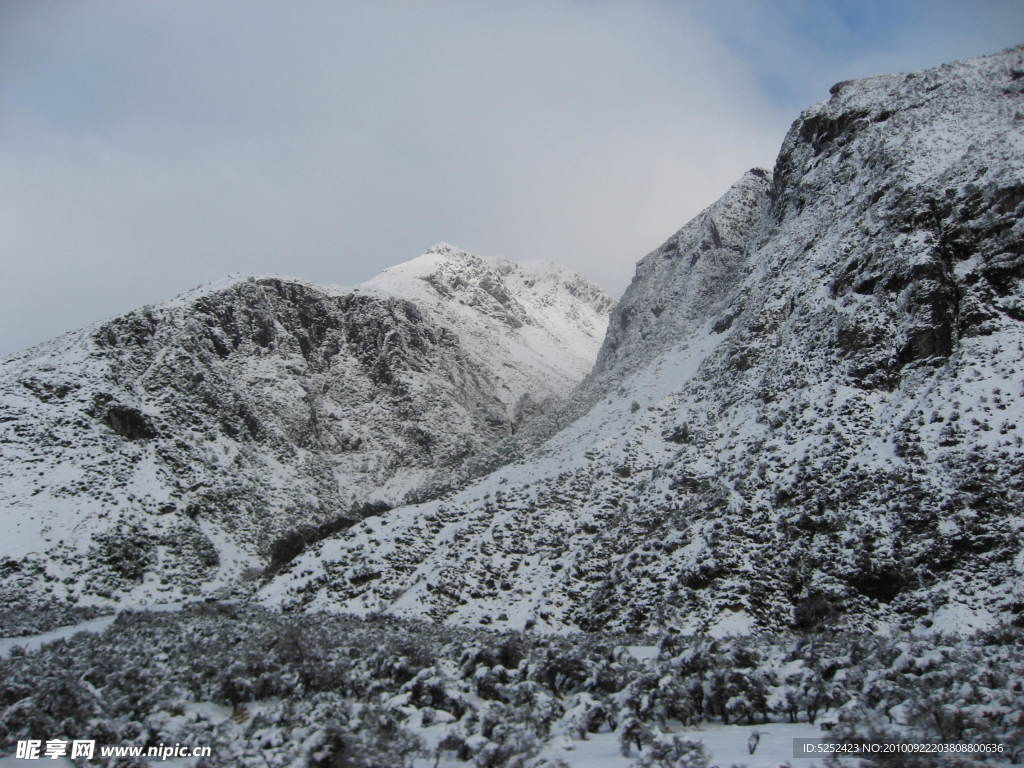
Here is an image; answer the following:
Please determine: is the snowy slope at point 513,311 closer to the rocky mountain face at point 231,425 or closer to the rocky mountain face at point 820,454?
the rocky mountain face at point 231,425

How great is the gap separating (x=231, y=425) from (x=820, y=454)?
64941 millimetres

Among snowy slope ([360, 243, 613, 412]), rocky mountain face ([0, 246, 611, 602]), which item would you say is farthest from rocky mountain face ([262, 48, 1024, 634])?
snowy slope ([360, 243, 613, 412])

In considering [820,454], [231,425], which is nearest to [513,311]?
[231,425]

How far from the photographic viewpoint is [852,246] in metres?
47.8

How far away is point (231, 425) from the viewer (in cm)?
8144

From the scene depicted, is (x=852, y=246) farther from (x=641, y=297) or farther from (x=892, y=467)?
(x=641, y=297)

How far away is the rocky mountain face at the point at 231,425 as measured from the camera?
60.7m

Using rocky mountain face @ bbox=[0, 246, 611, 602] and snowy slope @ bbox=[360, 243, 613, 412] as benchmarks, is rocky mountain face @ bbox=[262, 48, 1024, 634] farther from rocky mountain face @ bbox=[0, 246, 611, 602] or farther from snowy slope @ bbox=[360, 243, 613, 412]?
snowy slope @ bbox=[360, 243, 613, 412]

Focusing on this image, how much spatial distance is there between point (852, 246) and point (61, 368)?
74.7 meters

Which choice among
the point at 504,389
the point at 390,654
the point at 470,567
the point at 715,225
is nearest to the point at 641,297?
the point at 715,225

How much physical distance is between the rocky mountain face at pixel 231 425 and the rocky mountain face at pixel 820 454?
17.1m

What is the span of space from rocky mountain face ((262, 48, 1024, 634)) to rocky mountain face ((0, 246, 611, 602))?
17.1 meters

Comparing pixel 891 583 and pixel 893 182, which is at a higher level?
pixel 893 182

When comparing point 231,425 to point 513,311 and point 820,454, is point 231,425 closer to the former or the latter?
point 820,454
